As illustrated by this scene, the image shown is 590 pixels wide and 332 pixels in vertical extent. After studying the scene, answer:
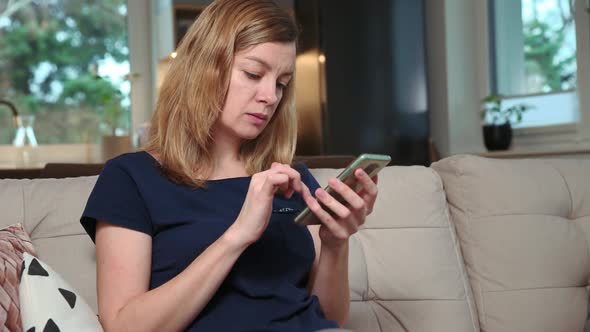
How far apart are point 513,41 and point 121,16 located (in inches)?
89.6

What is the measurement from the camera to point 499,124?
3.70 m

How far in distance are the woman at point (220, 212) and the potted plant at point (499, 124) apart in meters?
2.37

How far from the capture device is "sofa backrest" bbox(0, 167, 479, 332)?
5.57 ft

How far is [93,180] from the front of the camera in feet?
5.92

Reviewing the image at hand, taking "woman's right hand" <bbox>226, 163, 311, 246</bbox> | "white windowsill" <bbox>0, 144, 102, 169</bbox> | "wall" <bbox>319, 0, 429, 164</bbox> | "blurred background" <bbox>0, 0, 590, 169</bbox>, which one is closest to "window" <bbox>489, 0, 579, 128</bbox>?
"blurred background" <bbox>0, 0, 590, 169</bbox>

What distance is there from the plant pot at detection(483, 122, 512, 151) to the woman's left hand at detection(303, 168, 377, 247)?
255cm

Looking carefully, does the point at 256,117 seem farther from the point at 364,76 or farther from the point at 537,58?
the point at 537,58

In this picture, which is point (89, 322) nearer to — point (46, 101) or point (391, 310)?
point (391, 310)

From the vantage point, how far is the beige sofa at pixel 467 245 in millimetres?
1849

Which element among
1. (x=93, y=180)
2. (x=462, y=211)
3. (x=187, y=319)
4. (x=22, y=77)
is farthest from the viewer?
(x=22, y=77)

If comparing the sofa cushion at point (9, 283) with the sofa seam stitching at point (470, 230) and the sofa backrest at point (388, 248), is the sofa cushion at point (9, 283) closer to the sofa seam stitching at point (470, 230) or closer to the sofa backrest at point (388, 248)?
the sofa backrest at point (388, 248)

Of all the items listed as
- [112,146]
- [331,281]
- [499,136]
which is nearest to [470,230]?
[331,281]

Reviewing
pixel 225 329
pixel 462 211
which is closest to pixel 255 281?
pixel 225 329

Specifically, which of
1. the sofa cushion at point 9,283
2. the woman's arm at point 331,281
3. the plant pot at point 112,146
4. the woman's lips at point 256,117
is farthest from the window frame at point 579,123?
Answer: the sofa cushion at point 9,283
